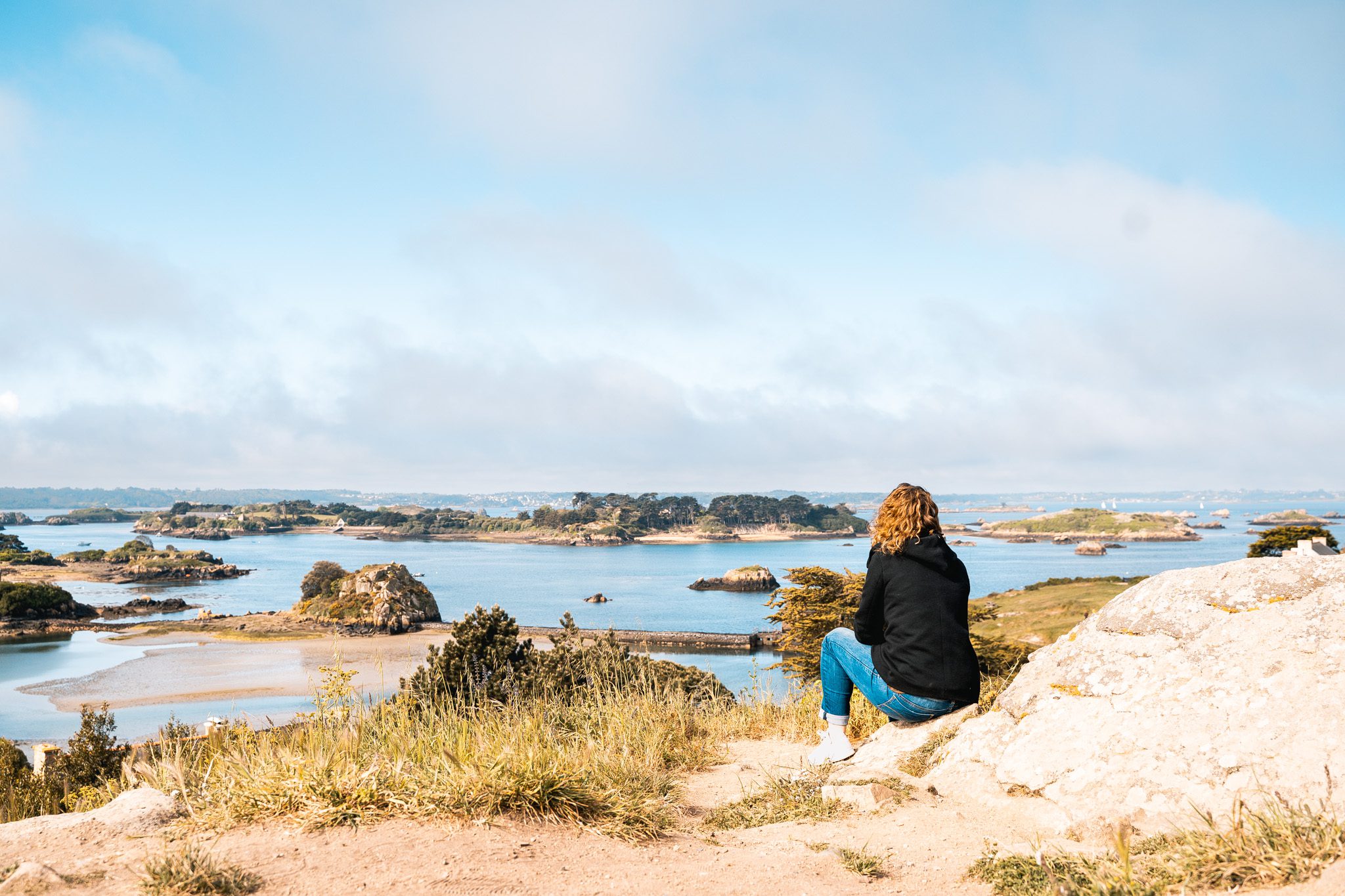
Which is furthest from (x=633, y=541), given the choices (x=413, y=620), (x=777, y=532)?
(x=413, y=620)

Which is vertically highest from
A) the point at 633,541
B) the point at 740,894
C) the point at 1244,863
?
the point at 1244,863

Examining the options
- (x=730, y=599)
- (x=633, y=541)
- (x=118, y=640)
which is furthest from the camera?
(x=633, y=541)

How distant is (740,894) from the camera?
11.6 ft

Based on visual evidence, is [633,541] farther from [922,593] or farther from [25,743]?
[922,593]

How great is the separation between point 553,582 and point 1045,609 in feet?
208

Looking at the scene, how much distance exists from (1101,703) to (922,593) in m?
1.22

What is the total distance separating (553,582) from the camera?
317 ft

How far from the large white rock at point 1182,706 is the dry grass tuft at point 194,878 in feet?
12.9

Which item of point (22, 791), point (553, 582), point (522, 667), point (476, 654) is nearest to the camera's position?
point (22, 791)

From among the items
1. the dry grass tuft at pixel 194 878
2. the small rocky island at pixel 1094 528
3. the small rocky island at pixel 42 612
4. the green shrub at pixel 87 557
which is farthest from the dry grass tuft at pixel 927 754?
the small rocky island at pixel 1094 528

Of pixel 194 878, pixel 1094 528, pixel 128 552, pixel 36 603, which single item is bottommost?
pixel 1094 528

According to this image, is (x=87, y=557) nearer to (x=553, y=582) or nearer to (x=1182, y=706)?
(x=553, y=582)

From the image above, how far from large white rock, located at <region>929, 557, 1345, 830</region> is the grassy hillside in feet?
88.4

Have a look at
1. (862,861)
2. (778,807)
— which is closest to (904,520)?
(778,807)
